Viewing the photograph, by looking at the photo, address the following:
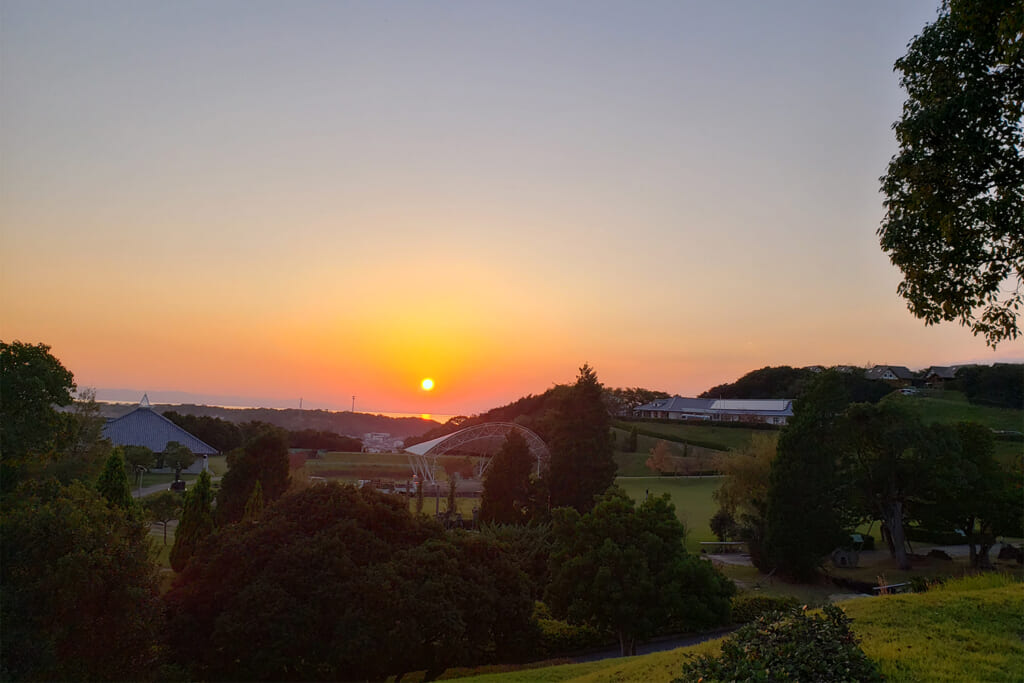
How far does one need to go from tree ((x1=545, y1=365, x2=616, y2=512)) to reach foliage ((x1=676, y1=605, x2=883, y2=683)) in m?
19.7

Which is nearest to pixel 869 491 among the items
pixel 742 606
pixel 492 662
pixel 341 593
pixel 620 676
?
pixel 742 606

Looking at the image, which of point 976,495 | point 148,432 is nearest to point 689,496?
point 976,495

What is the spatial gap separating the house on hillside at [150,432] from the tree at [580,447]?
3402cm

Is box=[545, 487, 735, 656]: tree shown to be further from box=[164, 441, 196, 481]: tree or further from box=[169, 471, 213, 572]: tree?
box=[164, 441, 196, 481]: tree

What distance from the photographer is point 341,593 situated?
39.0 feet

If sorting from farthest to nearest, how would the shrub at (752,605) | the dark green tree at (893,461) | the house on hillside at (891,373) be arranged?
1. the house on hillside at (891,373)
2. the dark green tree at (893,461)
3. the shrub at (752,605)

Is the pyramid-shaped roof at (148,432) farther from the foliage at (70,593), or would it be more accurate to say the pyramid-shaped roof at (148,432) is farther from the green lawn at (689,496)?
the foliage at (70,593)

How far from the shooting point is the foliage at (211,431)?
6075cm

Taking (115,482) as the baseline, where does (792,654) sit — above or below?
below

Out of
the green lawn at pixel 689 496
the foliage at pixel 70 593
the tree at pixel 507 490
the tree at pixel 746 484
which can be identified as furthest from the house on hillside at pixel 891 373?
the foliage at pixel 70 593

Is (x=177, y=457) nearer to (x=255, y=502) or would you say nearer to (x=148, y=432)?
(x=148, y=432)

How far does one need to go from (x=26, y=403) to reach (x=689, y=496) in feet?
132

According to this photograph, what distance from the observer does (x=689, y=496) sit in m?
43.6

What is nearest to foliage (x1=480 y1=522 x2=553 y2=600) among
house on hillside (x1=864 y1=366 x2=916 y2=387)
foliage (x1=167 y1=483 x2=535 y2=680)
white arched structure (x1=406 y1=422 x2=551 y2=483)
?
foliage (x1=167 y1=483 x2=535 y2=680)
